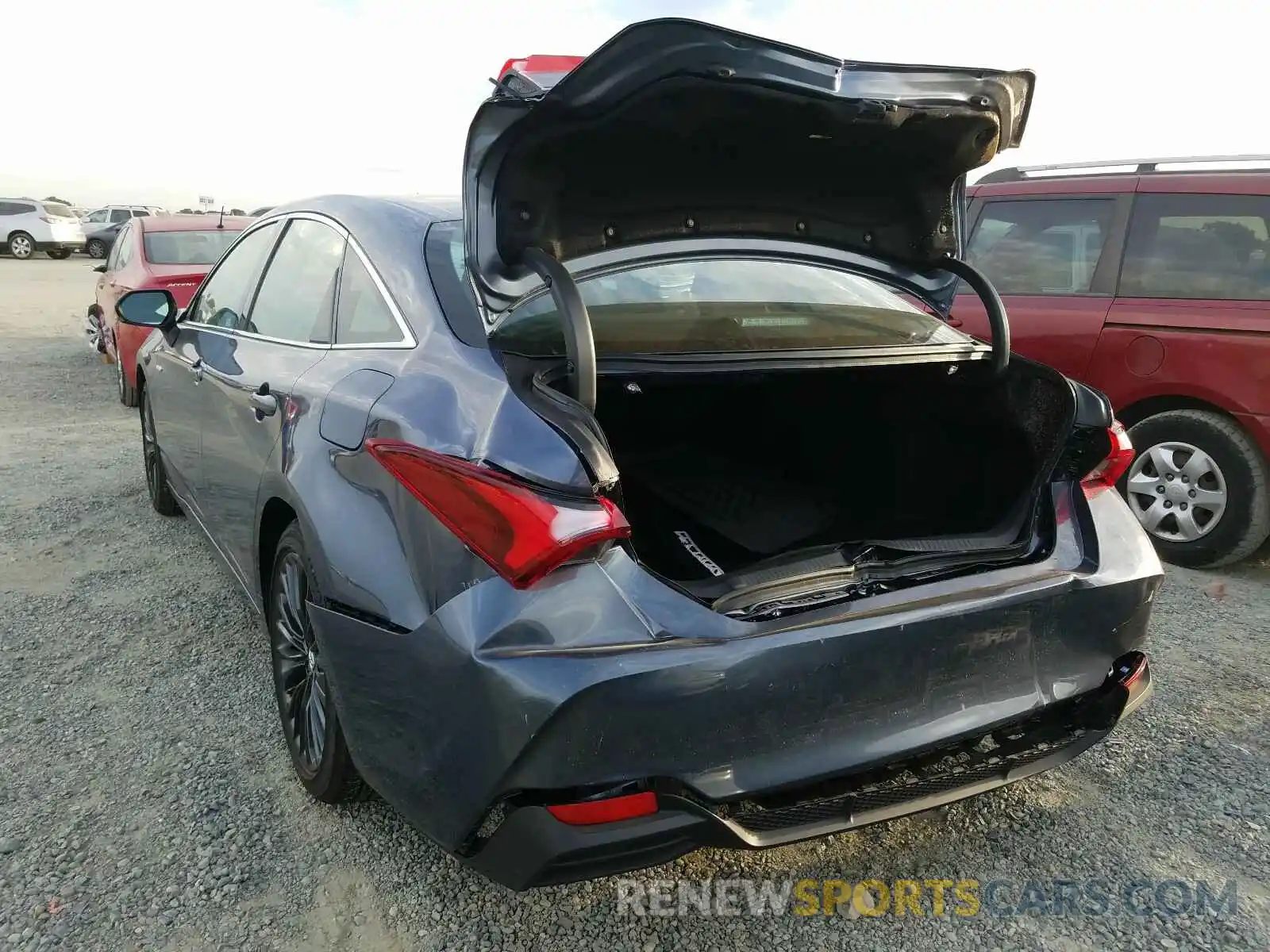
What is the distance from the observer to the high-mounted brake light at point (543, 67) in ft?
6.52

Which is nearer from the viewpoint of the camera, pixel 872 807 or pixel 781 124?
pixel 872 807

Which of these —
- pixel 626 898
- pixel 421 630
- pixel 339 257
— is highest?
pixel 339 257

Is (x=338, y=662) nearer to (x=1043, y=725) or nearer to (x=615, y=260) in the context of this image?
(x=615, y=260)

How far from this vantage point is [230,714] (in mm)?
2896

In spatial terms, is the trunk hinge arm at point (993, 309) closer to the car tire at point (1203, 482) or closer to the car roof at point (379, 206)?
the car roof at point (379, 206)

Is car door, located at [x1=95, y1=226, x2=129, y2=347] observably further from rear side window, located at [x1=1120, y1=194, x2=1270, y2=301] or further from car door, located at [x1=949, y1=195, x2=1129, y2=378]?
rear side window, located at [x1=1120, y1=194, x2=1270, y2=301]

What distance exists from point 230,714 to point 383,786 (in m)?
1.17

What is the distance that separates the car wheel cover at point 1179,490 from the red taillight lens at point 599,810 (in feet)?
11.7

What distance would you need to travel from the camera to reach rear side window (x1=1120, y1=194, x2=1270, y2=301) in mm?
4234

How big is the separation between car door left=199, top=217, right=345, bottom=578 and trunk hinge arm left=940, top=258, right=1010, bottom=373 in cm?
174

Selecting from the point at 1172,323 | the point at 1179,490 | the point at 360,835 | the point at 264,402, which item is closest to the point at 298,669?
the point at 360,835

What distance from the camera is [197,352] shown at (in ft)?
11.4

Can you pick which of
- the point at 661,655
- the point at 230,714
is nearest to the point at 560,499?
the point at 661,655

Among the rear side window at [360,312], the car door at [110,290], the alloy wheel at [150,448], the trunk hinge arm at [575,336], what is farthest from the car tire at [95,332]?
the trunk hinge arm at [575,336]
